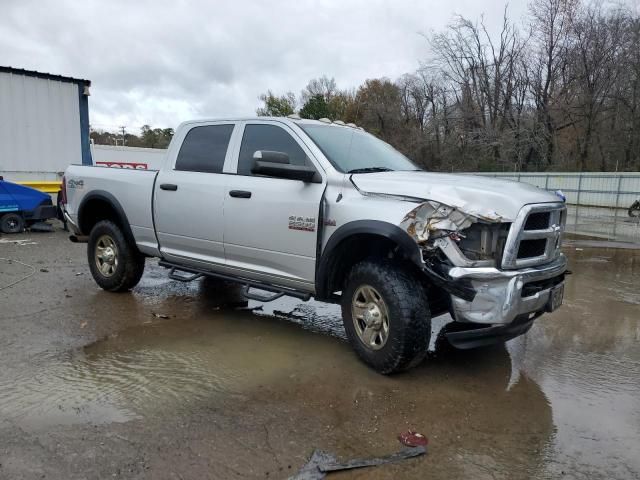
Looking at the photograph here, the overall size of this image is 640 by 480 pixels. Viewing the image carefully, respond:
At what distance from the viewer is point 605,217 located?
63.7 feet

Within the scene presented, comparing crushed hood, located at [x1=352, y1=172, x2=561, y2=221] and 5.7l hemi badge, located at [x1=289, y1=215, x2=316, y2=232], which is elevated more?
crushed hood, located at [x1=352, y1=172, x2=561, y2=221]

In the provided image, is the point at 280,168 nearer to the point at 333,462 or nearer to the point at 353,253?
the point at 353,253

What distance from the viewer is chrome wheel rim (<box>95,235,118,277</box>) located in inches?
249

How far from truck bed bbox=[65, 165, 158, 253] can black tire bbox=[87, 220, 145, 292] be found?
0.91ft

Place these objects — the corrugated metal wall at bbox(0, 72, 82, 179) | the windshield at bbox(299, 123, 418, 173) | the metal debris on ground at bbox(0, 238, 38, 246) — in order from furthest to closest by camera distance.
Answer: the corrugated metal wall at bbox(0, 72, 82, 179) < the metal debris on ground at bbox(0, 238, 38, 246) < the windshield at bbox(299, 123, 418, 173)

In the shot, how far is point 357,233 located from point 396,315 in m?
0.69

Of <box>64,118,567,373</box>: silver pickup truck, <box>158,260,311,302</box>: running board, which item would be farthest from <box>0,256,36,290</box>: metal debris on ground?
<box>158,260,311,302</box>: running board

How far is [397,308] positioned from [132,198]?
358 cm

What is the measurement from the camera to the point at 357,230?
3953 mm

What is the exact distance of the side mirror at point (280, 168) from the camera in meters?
4.22

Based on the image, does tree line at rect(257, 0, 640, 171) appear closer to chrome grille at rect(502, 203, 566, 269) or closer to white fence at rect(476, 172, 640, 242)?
white fence at rect(476, 172, 640, 242)

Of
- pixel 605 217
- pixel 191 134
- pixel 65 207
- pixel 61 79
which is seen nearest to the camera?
pixel 191 134

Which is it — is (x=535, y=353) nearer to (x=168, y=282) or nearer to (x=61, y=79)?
(x=168, y=282)

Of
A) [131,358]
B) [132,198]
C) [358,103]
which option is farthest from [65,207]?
[358,103]
